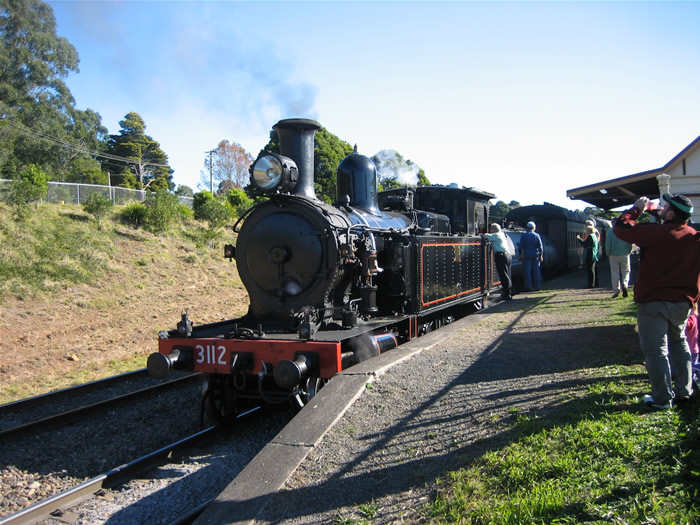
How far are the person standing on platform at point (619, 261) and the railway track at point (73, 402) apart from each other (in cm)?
824

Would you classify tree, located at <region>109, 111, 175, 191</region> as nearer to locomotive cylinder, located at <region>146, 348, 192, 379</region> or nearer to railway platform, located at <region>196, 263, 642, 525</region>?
locomotive cylinder, located at <region>146, 348, 192, 379</region>

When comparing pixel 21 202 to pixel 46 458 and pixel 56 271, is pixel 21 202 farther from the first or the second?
pixel 46 458

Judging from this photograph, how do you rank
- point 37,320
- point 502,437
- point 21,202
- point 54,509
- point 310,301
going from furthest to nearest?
point 21,202, point 37,320, point 310,301, point 54,509, point 502,437

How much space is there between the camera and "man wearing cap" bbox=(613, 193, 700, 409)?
13.0 feet

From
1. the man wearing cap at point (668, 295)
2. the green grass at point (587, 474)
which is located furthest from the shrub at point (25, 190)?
the man wearing cap at point (668, 295)

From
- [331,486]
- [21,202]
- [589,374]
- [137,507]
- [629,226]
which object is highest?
[21,202]

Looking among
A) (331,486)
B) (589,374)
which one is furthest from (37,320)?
(589,374)

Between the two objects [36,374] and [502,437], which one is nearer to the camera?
[502,437]

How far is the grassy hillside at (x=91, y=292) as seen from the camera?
9.24 meters

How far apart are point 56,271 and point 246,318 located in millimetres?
8902

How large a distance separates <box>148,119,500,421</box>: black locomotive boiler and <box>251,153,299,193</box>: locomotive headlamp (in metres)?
0.01

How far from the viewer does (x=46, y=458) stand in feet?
17.2

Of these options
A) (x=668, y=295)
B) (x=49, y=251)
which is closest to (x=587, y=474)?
(x=668, y=295)

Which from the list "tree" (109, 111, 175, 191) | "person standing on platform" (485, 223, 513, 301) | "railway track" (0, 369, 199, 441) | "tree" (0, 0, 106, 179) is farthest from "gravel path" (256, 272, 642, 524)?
"tree" (109, 111, 175, 191)
